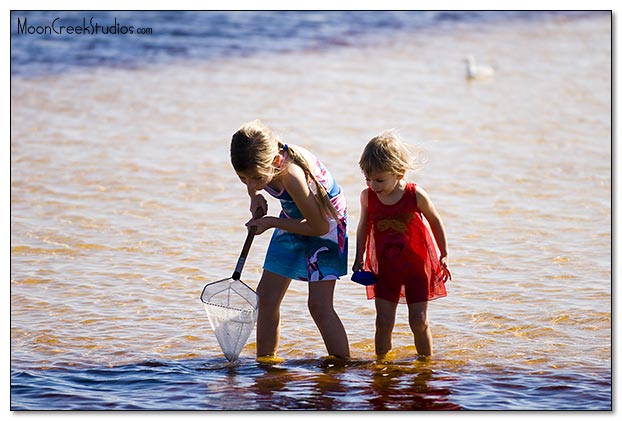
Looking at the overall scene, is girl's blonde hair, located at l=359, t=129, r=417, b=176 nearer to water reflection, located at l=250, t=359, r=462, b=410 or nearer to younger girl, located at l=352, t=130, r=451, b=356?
younger girl, located at l=352, t=130, r=451, b=356

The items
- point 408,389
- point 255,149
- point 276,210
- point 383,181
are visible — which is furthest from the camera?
point 276,210

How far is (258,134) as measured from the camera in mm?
4934

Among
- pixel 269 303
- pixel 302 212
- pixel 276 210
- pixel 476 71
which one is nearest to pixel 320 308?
pixel 269 303

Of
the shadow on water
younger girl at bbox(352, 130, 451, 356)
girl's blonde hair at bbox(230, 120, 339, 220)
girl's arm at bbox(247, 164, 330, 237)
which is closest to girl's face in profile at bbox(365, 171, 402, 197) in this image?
younger girl at bbox(352, 130, 451, 356)

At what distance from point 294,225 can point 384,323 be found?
0.77 metres

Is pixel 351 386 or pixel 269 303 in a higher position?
pixel 269 303

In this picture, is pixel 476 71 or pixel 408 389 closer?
pixel 408 389

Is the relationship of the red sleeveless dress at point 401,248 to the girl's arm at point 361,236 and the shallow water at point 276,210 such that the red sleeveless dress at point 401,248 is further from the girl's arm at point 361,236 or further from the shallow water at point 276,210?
the shallow water at point 276,210

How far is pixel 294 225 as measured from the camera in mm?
5109

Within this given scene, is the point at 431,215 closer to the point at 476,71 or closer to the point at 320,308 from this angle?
the point at 320,308

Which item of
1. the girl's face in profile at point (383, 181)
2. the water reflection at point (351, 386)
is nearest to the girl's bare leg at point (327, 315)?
the water reflection at point (351, 386)

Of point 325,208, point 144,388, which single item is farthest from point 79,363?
point 325,208

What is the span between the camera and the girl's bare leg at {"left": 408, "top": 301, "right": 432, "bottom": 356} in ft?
17.5
